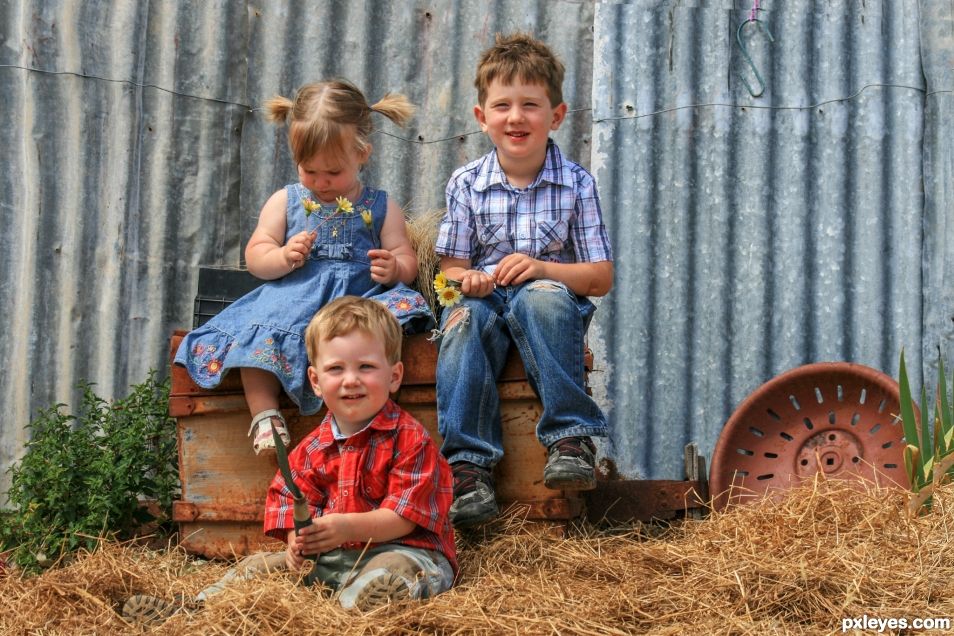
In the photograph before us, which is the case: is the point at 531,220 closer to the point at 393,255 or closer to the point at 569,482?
the point at 393,255

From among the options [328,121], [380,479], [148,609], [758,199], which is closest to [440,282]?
[328,121]

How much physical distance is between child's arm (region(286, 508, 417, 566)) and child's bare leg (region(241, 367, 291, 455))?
64 cm

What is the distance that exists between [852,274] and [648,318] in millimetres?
893

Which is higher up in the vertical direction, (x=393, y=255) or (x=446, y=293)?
(x=393, y=255)

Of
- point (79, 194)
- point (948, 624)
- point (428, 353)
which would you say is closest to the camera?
point (948, 624)

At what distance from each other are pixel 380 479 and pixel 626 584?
0.72 m

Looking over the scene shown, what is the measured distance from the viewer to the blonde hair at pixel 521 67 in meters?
3.74

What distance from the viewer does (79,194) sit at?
183 inches

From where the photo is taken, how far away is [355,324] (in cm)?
295

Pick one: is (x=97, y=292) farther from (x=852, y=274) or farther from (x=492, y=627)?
(x=852, y=274)

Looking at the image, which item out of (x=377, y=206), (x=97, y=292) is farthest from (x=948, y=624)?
(x=97, y=292)

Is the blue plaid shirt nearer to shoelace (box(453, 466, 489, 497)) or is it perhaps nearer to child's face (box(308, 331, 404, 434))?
shoelace (box(453, 466, 489, 497))

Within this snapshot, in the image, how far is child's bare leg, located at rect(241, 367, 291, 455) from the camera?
3488 millimetres

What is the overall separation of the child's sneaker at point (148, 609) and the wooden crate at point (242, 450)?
72cm
